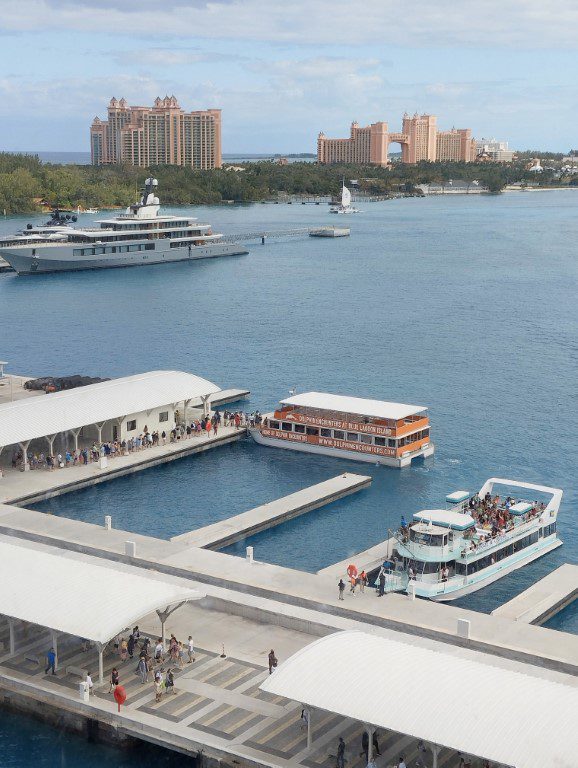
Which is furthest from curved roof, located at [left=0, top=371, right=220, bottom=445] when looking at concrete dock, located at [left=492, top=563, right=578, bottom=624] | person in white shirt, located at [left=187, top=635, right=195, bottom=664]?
concrete dock, located at [left=492, top=563, right=578, bottom=624]

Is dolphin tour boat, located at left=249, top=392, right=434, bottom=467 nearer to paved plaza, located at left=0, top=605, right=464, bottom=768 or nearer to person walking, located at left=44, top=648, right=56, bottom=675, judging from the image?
paved plaza, located at left=0, top=605, right=464, bottom=768

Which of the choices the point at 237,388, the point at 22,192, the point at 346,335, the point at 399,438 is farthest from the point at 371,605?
the point at 22,192

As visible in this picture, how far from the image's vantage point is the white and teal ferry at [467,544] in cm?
3328

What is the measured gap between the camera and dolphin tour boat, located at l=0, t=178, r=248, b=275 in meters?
119

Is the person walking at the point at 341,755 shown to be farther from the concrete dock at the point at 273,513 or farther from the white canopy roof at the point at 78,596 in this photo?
the concrete dock at the point at 273,513

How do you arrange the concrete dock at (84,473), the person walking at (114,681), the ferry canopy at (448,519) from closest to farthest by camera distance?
the person walking at (114,681)
the ferry canopy at (448,519)
the concrete dock at (84,473)

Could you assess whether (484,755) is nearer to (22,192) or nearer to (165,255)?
(165,255)

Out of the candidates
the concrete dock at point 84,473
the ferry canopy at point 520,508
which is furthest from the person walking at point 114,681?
the ferry canopy at point 520,508

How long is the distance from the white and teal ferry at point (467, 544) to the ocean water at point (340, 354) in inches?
26.9

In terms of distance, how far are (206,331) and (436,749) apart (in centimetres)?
6489

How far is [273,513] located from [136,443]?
9.48 meters

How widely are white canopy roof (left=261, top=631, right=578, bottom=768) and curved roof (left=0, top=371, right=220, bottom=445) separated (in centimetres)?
2294

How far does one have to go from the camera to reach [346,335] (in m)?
82.1

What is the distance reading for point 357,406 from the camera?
48719mm
